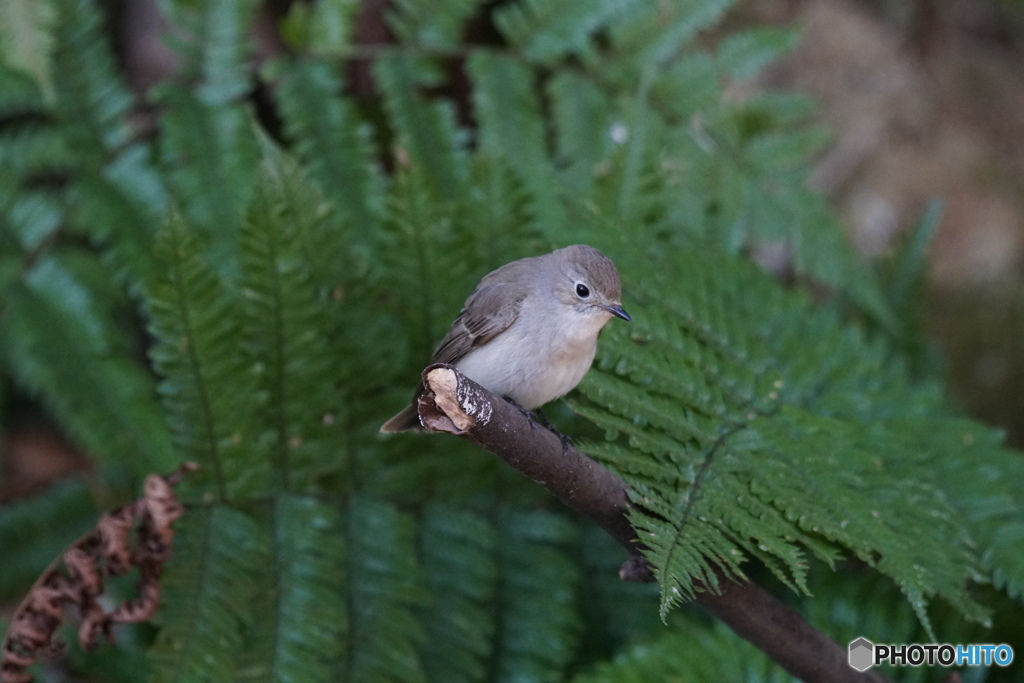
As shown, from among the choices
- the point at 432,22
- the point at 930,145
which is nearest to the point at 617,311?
the point at 432,22

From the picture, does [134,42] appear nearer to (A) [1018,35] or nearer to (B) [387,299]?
(B) [387,299]

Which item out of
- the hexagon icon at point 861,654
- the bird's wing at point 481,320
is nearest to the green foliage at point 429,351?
the hexagon icon at point 861,654

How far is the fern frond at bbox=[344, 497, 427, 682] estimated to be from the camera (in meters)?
2.60

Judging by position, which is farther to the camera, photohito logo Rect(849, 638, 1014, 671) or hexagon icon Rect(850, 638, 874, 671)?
photohito logo Rect(849, 638, 1014, 671)

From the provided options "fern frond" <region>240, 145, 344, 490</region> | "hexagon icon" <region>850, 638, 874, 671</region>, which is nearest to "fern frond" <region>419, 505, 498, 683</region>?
"fern frond" <region>240, 145, 344, 490</region>

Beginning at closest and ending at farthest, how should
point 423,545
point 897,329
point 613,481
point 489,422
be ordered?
1. point 489,422
2. point 613,481
3. point 423,545
4. point 897,329

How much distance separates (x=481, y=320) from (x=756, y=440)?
741 millimetres

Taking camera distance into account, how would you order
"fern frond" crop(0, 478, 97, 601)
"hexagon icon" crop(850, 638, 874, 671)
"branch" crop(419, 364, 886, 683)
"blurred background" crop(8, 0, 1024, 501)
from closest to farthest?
1. "branch" crop(419, 364, 886, 683)
2. "hexagon icon" crop(850, 638, 874, 671)
3. "fern frond" crop(0, 478, 97, 601)
4. "blurred background" crop(8, 0, 1024, 501)

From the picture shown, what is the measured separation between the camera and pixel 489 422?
175 centimetres

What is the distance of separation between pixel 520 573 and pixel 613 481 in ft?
3.39

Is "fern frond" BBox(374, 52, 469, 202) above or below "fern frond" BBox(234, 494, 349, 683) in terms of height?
above

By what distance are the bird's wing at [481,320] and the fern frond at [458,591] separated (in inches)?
22.7

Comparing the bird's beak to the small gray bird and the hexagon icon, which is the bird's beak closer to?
the small gray bird

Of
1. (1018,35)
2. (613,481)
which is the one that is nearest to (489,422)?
(613,481)
